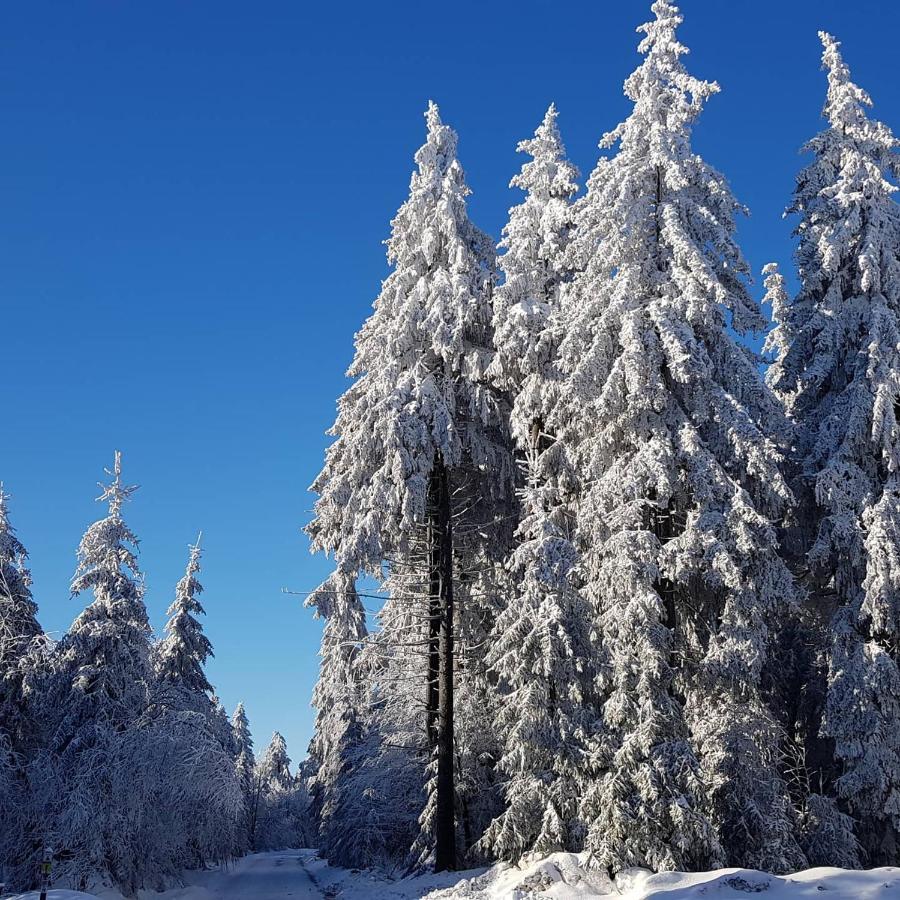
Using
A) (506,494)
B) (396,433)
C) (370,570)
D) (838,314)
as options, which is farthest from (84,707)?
(838,314)

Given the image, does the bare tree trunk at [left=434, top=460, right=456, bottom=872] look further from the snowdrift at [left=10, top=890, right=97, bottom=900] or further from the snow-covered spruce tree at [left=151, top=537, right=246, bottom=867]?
the snowdrift at [left=10, top=890, right=97, bottom=900]

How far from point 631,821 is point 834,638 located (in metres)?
7.13

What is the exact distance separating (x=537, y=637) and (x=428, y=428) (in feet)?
22.2

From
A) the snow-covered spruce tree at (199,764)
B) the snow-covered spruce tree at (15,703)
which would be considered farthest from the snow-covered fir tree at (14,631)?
the snow-covered spruce tree at (199,764)

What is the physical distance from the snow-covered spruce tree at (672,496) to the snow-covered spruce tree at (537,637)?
0.67m

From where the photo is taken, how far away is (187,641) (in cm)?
4134

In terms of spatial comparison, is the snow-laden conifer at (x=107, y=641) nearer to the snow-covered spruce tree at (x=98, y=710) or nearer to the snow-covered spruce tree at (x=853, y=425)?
the snow-covered spruce tree at (x=98, y=710)

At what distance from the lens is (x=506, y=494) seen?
26.1m

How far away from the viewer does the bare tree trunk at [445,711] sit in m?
21.1

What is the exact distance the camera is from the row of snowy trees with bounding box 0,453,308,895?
2158 cm

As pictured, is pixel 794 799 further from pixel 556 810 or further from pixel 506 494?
pixel 506 494

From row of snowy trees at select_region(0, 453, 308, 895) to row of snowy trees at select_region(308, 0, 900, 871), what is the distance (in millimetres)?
4969

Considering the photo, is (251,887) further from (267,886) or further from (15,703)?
(15,703)

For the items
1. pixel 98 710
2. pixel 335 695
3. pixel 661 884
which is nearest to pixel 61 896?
pixel 98 710
